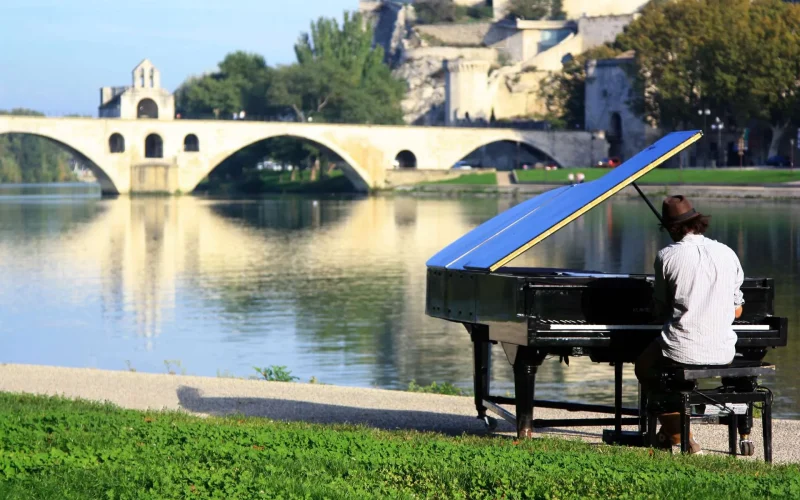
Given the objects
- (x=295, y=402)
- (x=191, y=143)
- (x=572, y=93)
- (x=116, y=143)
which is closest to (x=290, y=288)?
(x=295, y=402)

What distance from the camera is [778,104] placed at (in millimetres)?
64500

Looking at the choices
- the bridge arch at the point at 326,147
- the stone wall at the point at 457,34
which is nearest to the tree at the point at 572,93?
the bridge arch at the point at 326,147

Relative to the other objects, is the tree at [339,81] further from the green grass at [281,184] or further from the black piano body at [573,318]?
the black piano body at [573,318]

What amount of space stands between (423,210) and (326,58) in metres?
37.3

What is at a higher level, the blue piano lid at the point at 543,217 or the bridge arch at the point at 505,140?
the bridge arch at the point at 505,140

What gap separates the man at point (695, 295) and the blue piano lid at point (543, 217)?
1.19 feet

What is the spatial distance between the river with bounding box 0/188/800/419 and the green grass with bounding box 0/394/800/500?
5.31 metres

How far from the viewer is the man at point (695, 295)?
6895mm

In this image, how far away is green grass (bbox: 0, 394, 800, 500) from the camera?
5656mm

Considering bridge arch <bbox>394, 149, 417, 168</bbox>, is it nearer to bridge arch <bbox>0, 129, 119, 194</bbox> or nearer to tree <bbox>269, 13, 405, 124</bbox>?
tree <bbox>269, 13, 405, 124</bbox>

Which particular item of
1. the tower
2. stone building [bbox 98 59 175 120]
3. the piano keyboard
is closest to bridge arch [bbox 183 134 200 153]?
stone building [bbox 98 59 175 120]

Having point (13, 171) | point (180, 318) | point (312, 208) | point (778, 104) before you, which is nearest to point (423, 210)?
point (312, 208)

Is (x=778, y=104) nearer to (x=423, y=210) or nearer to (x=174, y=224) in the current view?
(x=423, y=210)

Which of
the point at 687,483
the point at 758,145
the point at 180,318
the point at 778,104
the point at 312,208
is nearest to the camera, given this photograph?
the point at 687,483
